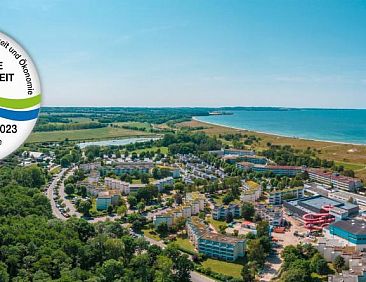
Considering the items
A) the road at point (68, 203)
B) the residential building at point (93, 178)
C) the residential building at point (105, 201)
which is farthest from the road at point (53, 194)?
the residential building at point (93, 178)

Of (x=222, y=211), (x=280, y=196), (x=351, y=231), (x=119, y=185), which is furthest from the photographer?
A: (x=119, y=185)

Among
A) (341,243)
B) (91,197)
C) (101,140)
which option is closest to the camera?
(341,243)

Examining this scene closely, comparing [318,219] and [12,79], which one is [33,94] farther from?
[318,219]

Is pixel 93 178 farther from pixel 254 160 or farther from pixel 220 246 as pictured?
pixel 254 160

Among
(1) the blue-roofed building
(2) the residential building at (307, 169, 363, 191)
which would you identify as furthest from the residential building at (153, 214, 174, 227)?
(2) the residential building at (307, 169, 363, 191)

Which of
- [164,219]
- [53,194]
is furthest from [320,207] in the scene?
[53,194]

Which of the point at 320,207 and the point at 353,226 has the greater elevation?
the point at 353,226

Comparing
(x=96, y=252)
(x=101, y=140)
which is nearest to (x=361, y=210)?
(x=96, y=252)
